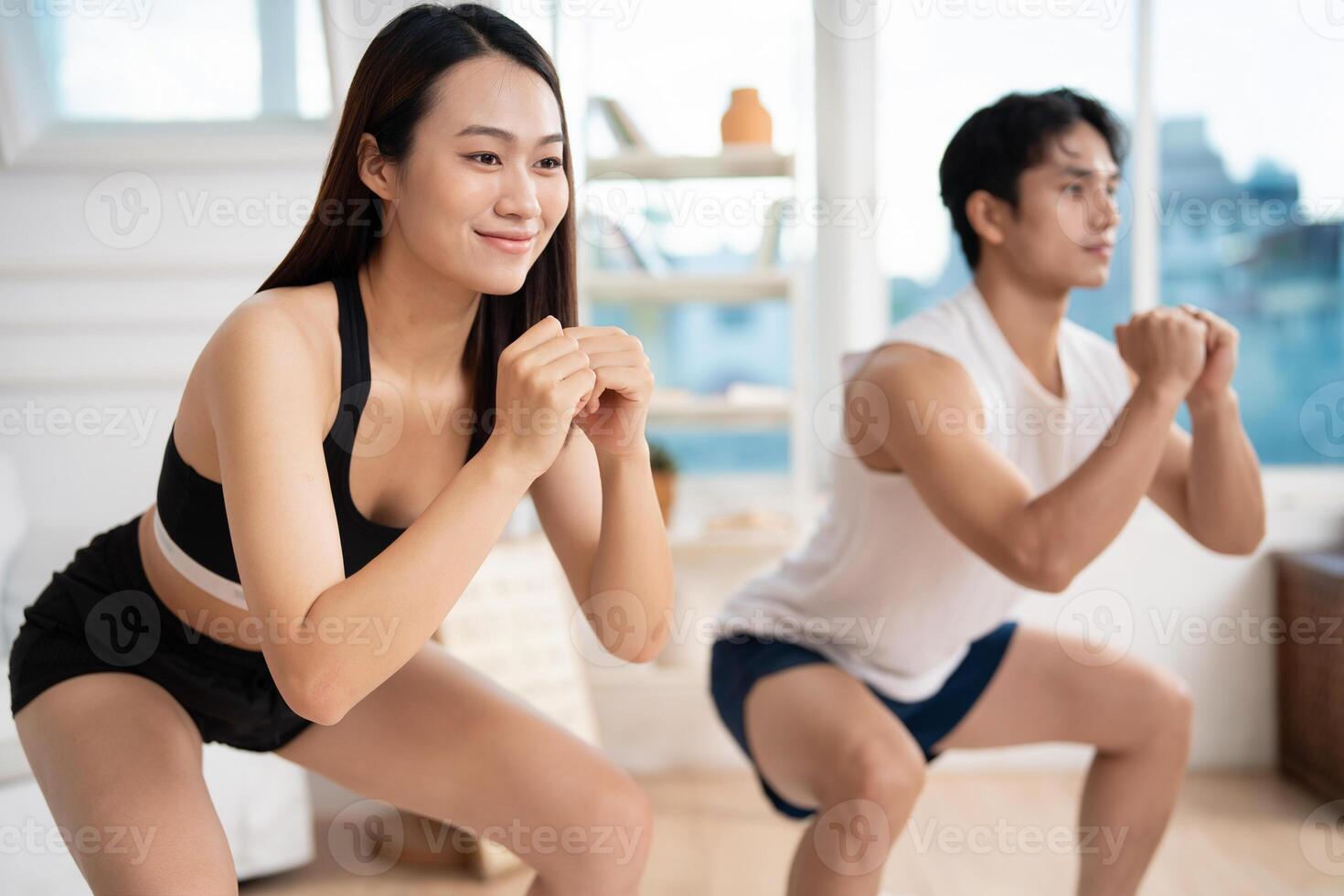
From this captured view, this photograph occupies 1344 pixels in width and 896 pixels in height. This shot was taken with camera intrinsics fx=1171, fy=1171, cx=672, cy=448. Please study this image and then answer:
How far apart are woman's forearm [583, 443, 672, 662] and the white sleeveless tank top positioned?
484 mm

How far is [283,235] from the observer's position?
261 cm

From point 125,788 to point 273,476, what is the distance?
336 mm

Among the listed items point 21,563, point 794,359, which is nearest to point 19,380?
point 21,563

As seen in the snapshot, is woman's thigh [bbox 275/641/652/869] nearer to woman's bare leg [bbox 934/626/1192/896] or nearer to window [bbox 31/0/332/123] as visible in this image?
woman's bare leg [bbox 934/626/1192/896]

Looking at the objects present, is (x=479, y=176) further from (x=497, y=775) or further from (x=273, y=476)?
(x=497, y=775)

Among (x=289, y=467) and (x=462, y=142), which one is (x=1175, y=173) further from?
(x=289, y=467)

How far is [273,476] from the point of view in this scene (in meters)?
0.98

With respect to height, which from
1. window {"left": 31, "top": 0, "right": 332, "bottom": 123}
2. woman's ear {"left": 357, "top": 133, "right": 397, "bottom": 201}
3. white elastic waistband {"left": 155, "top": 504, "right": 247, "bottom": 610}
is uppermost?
window {"left": 31, "top": 0, "right": 332, "bottom": 123}

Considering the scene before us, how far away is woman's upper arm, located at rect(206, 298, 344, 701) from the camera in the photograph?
3.19 ft

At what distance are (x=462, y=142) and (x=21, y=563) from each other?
1.67m

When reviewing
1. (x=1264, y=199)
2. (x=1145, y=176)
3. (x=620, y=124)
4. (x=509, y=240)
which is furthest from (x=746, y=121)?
(x=509, y=240)

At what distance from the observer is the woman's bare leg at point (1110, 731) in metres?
1.70

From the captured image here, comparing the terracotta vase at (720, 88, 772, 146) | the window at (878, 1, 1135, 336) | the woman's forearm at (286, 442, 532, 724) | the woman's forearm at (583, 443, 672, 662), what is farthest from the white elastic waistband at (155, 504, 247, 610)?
the window at (878, 1, 1135, 336)

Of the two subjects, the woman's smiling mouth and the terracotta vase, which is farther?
the terracotta vase
